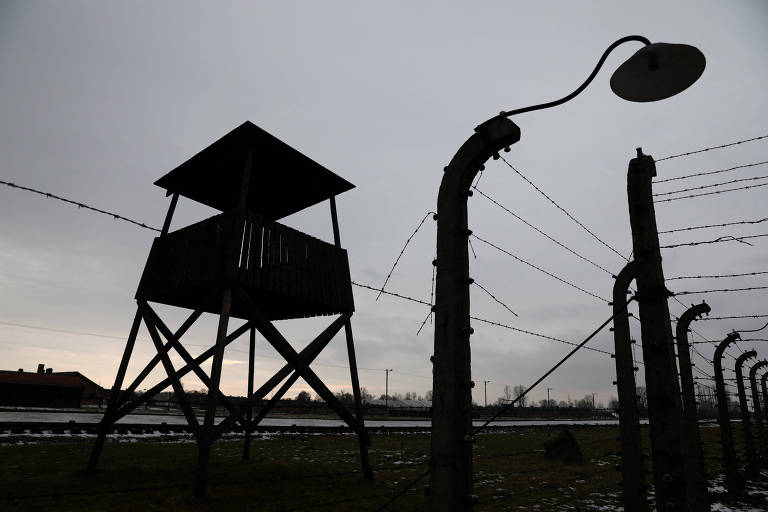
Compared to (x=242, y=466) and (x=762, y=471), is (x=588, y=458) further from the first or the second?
(x=242, y=466)

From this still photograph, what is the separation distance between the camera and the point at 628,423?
17.1ft

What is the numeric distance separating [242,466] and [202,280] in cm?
453

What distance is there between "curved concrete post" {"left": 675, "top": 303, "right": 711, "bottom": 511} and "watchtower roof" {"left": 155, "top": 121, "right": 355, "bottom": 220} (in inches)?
286

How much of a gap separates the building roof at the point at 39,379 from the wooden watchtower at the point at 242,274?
47.8 meters

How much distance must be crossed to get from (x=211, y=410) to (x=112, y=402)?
3.19 m

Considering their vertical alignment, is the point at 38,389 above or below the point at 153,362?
below

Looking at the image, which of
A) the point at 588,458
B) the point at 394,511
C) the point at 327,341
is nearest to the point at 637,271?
the point at 394,511

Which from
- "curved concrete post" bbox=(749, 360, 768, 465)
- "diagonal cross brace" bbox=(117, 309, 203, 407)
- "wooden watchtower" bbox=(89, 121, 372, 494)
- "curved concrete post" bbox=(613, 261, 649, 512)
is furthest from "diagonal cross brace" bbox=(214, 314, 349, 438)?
"curved concrete post" bbox=(749, 360, 768, 465)

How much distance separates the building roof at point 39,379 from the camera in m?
45.6

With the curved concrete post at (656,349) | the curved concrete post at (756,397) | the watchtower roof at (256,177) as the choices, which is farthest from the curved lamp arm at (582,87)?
the curved concrete post at (756,397)

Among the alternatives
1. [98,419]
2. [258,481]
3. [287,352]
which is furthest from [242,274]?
[98,419]

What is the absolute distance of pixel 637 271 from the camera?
4.38 meters

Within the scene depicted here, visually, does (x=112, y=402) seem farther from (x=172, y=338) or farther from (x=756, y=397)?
(x=756, y=397)

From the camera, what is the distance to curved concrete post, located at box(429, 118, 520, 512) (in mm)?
3244
